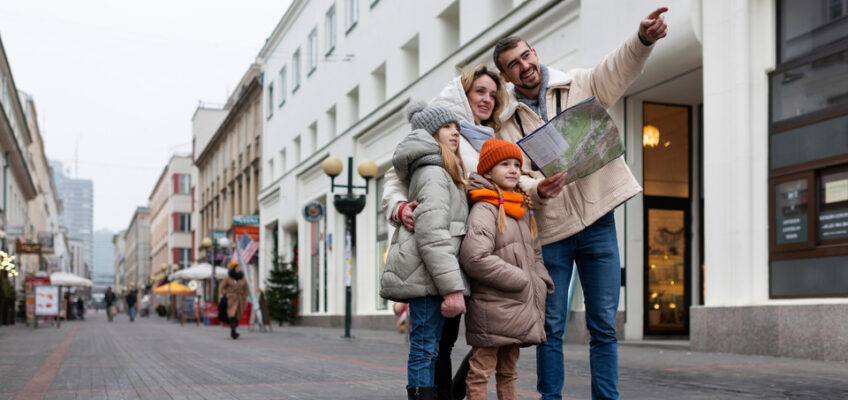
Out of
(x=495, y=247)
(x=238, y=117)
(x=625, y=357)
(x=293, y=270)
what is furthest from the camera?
(x=238, y=117)

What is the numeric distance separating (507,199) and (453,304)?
0.56 m

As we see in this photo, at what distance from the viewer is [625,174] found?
168 inches

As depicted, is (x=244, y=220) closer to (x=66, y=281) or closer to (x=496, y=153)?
(x=66, y=281)

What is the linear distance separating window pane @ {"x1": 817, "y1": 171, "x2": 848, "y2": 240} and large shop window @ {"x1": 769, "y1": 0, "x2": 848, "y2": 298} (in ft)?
0.03

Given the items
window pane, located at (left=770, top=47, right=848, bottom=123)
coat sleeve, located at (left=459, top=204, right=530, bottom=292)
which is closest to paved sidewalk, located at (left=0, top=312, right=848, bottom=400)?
coat sleeve, located at (left=459, top=204, right=530, bottom=292)

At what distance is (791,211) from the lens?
374 inches

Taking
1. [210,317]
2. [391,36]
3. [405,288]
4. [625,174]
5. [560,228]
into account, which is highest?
[391,36]

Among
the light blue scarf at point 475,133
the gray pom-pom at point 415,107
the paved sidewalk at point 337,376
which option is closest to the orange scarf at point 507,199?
the light blue scarf at point 475,133

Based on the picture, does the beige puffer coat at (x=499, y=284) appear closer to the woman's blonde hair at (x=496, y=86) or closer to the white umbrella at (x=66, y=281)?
the woman's blonde hair at (x=496, y=86)

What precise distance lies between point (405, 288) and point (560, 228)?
2.67ft

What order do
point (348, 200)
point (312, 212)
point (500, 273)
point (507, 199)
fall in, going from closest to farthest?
point (500, 273), point (507, 199), point (348, 200), point (312, 212)

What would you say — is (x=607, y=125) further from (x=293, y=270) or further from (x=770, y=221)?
(x=293, y=270)

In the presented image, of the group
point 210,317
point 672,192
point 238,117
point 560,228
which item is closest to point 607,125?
point 560,228

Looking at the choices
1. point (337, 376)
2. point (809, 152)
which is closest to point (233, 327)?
point (337, 376)
